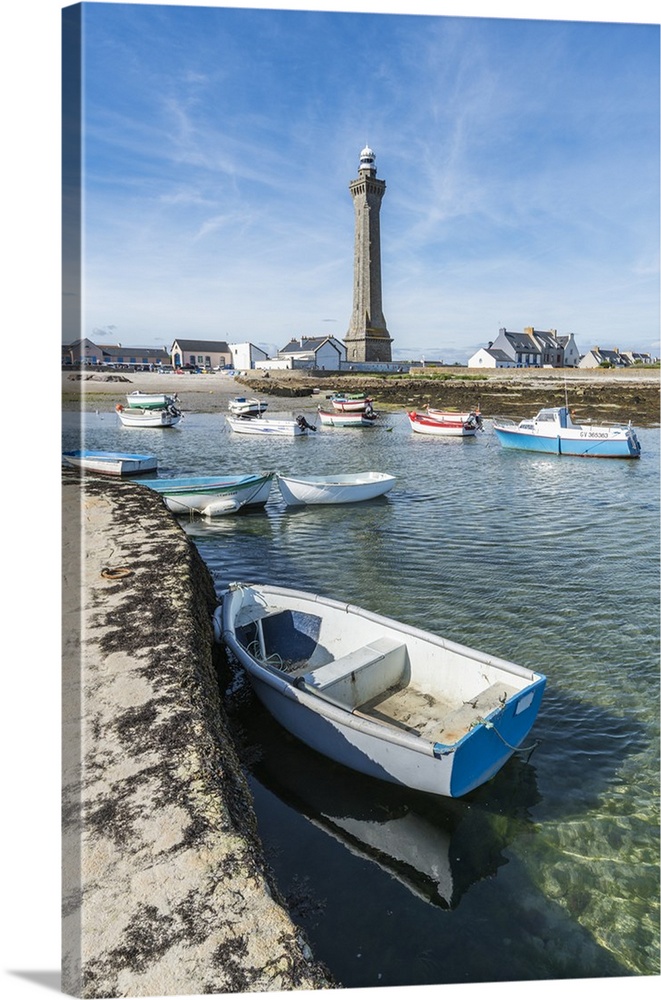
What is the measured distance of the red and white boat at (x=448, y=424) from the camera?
25.8 metres

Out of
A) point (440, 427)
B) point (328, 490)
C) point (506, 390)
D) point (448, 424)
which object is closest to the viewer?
point (328, 490)

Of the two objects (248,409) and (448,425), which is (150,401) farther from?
(448,425)

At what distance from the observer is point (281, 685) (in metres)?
4.25

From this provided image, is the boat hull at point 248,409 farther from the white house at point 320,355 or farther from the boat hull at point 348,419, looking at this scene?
the white house at point 320,355

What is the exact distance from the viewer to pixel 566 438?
20844 millimetres

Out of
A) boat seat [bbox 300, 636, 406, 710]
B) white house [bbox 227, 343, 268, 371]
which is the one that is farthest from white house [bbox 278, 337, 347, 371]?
boat seat [bbox 300, 636, 406, 710]

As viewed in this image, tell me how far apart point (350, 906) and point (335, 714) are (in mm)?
1023

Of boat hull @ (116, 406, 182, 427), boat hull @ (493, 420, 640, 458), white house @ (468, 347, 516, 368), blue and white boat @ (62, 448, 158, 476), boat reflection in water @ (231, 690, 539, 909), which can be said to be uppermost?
white house @ (468, 347, 516, 368)

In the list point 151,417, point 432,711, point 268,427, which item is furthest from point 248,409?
point 432,711

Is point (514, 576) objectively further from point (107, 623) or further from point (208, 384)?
point (208, 384)

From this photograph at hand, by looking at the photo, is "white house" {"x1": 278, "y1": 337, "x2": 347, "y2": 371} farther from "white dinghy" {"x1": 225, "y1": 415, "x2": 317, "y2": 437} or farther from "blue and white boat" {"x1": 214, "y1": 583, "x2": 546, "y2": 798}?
"blue and white boat" {"x1": 214, "y1": 583, "x2": 546, "y2": 798}

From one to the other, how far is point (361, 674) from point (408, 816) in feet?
3.35

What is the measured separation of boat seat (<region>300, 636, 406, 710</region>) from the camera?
14.6ft

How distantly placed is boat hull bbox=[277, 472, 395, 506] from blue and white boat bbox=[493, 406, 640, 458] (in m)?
10.3
